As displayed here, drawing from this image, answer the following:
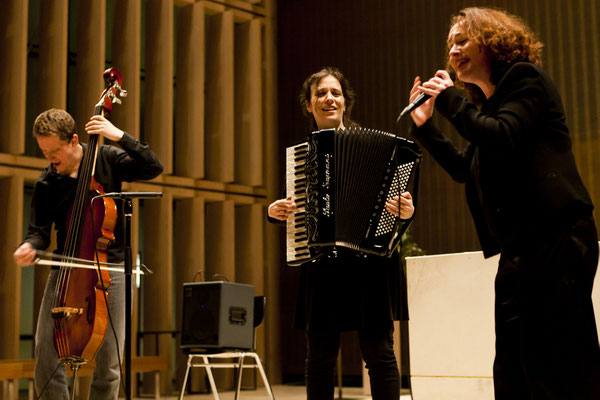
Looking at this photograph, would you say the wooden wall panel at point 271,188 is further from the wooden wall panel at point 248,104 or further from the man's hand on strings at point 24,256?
the man's hand on strings at point 24,256

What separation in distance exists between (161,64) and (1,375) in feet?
10.2

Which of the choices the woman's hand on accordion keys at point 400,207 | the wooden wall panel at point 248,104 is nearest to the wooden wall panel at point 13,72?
the wooden wall panel at point 248,104

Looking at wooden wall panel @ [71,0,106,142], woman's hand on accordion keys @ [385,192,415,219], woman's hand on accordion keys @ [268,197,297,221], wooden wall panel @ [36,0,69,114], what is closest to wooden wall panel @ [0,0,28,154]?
wooden wall panel @ [36,0,69,114]

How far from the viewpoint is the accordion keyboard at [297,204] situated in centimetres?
240

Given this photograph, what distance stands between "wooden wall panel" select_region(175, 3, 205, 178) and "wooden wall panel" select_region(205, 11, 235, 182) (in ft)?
0.59

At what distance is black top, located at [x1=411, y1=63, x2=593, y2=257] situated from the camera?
1510mm

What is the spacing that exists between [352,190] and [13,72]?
4.02 metres

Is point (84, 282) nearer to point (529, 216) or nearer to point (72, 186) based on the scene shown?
point (72, 186)

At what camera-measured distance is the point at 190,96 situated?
258 inches

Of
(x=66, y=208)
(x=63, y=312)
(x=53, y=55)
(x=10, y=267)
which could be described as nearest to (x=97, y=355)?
(x=63, y=312)

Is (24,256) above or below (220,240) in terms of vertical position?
below

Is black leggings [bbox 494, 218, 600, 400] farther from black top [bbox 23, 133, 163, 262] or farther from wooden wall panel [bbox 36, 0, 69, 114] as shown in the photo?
wooden wall panel [bbox 36, 0, 69, 114]

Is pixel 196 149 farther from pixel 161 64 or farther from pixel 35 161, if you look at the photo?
pixel 35 161

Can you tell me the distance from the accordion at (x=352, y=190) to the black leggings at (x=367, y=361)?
264 millimetres
